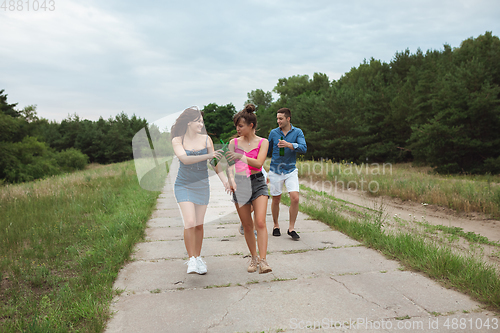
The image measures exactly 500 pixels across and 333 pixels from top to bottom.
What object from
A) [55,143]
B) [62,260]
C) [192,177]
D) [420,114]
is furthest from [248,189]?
[55,143]

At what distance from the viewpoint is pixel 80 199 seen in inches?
386

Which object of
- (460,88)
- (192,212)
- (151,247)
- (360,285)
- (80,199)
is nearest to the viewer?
(360,285)

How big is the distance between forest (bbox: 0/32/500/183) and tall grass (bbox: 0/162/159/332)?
90.0 inches

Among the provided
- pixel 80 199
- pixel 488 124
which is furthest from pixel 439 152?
pixel 80 199

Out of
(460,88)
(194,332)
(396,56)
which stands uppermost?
(396,56)

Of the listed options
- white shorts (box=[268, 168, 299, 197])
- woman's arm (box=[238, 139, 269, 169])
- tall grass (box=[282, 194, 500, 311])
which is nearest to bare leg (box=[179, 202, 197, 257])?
woman's arm (box=[238, 139, 269, 169])

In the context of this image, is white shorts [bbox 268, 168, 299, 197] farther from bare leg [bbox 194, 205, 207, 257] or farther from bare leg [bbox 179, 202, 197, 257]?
bare leg [bbox 179, 202, 197, 257]

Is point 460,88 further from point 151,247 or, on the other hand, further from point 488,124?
point 151,247

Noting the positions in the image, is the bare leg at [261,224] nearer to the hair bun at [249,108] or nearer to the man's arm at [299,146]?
the hair bun at [249,108]

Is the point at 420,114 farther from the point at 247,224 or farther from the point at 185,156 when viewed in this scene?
the point at 185,156

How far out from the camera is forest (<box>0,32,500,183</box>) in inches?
1063

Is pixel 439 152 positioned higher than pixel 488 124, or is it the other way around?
pixel 488 124

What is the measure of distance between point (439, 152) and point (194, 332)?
31.6 m

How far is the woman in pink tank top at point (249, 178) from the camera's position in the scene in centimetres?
397
